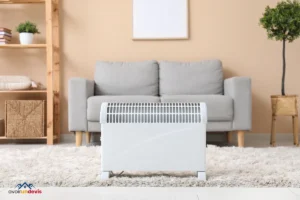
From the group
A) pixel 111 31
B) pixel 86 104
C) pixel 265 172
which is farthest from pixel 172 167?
pixel 111 31

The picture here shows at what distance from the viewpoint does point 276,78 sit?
472 centimetres

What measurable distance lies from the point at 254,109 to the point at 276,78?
0.41 metres

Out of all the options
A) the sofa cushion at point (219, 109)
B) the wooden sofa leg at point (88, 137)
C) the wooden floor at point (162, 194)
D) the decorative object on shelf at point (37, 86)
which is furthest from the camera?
the decorative object on shelf at point (37, 86)

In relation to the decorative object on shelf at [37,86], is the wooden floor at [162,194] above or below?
below

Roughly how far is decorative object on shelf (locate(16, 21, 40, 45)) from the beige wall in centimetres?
32

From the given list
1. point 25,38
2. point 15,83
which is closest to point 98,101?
point 15,83

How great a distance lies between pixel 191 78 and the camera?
174 inches

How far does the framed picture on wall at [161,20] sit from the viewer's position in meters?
4.71

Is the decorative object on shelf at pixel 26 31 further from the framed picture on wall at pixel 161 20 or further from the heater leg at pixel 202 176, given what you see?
the heater leg at pixel 202 176

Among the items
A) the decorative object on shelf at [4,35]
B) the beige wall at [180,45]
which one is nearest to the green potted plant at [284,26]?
the beige wall at [180,45]

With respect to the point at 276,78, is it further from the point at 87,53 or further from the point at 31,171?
the point at 31,171

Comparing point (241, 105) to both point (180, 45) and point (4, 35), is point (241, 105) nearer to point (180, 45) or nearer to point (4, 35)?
point (180, 45)

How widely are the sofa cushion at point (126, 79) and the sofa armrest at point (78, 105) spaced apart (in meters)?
0.43

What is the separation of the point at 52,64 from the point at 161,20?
1263 mm
